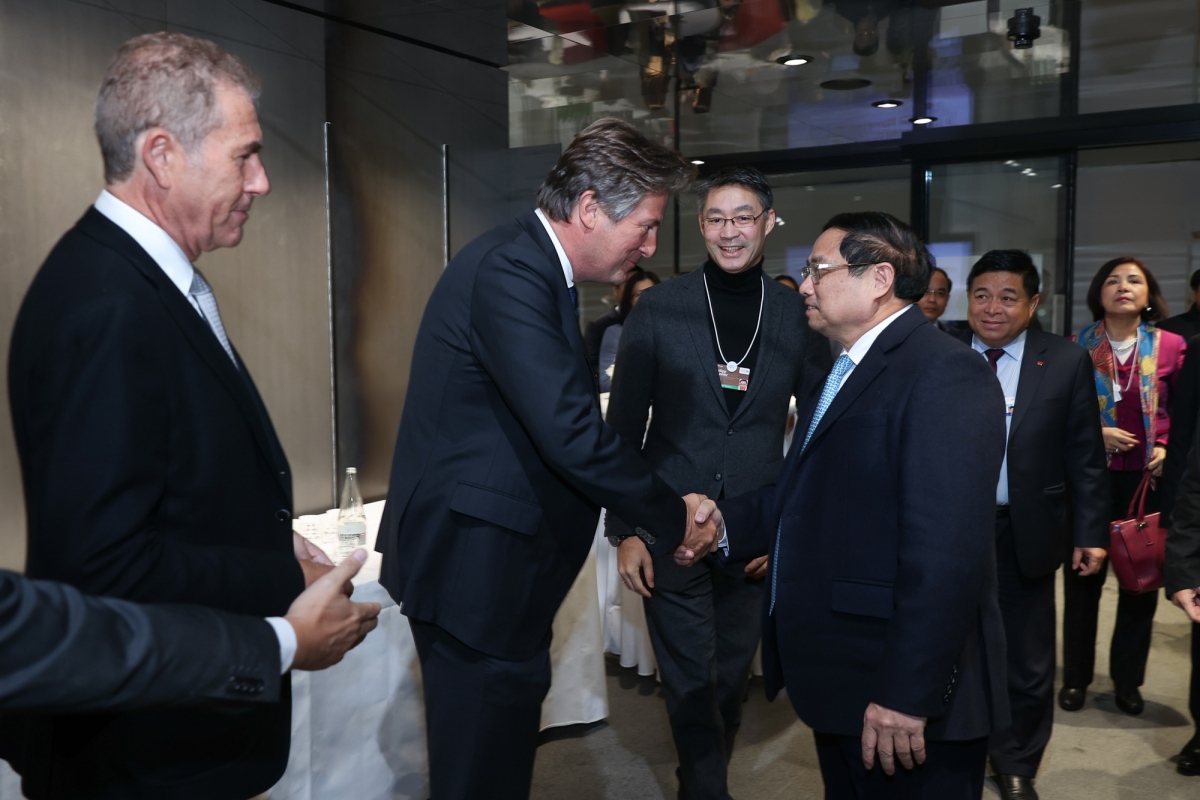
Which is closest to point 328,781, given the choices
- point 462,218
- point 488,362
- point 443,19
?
point 488,362

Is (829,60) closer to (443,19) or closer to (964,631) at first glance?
(443,19)

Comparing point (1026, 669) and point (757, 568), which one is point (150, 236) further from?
point (1026, 669)

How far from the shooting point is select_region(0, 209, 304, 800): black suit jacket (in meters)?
1.10

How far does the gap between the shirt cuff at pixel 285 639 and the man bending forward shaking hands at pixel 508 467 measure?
2.08 ft

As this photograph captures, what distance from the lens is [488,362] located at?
1.77 metres

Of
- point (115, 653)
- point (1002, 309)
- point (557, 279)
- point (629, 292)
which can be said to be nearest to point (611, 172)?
point (557, 279)

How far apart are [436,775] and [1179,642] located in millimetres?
4455

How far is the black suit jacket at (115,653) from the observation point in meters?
A: 0.84

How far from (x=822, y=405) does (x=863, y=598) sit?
0.41 m

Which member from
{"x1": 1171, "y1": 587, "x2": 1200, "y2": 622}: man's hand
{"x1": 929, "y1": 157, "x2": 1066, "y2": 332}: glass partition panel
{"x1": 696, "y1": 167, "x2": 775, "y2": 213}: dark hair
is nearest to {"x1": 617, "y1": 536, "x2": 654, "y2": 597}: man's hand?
{"x1": 696, "y1": 167, "x2": 775, "y2": 213}: dark hair

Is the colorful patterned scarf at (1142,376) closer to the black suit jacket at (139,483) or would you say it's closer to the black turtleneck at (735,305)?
the black turtleneck at (735,305)

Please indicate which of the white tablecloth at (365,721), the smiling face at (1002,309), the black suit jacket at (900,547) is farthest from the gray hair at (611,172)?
the smiling face at (1002,309)

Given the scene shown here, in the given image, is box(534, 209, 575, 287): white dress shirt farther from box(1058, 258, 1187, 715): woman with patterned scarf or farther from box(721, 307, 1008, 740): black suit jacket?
box(1058, 258, 1187, 715): woman with patterned scarf

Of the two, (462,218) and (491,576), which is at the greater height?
(462,218)
